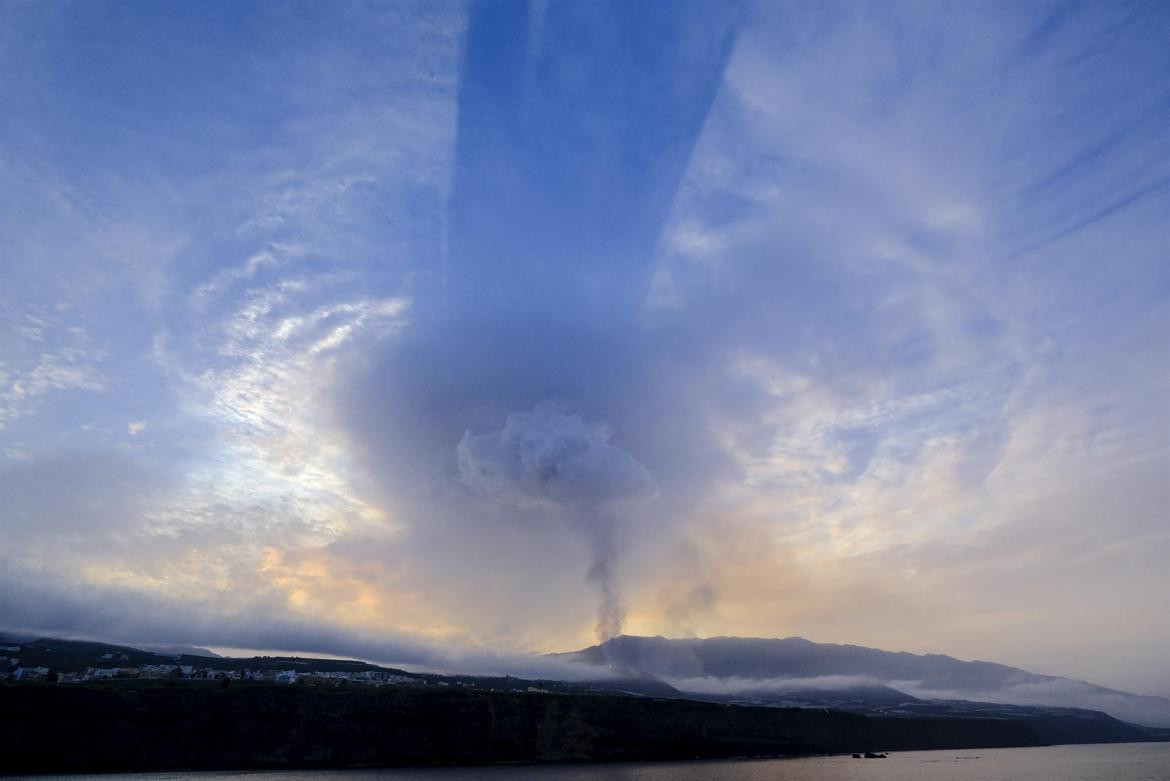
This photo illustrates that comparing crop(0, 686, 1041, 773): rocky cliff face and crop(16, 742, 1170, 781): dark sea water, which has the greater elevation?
crop(0, 686, 1041, 773): rocky cliff face

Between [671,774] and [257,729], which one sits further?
[257,729]

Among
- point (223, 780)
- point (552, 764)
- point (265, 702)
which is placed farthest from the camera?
point (552, 764)

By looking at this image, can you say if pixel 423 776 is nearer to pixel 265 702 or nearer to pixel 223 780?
pixel 223 780

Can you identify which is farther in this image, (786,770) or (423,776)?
(786,770)

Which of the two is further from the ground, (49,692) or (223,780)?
(49,692)

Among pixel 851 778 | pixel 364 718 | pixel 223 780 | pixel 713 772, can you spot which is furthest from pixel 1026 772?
pixel 223 780

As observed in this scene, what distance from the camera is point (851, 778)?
15625cm

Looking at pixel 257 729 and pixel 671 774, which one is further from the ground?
pixel 257 729

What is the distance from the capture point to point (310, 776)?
143 m

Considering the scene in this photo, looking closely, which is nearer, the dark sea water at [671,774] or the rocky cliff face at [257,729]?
the dark sea water at [671,774]

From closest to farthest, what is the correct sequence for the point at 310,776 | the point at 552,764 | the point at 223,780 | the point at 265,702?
the point at 223,780, the point at 310,776, the point at 265,702, the point at 552,764

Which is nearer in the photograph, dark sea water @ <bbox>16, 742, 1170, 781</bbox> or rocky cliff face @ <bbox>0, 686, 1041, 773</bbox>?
dark sea water @ <bbox>16, 742, 1170, 781</bbox>

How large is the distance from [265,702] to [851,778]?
464ft

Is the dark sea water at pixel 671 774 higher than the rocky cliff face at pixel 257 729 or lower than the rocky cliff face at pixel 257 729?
lower
